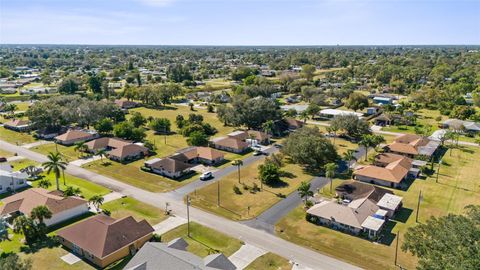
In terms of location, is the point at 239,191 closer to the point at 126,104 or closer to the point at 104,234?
the point at 104,234

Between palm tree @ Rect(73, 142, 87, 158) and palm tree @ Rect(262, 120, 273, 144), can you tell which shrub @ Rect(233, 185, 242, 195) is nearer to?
palm tree @ Rect(262, 120, 273, 144)

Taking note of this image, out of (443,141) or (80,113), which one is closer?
(443,141)

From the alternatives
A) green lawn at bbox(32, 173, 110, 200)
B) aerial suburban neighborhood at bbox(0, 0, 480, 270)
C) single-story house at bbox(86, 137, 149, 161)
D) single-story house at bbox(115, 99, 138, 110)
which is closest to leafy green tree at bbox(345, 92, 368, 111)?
aerial suburban neighborhood at bbox(0, 0, 480, 270)

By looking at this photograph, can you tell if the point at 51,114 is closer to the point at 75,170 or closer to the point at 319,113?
the point at 75,170

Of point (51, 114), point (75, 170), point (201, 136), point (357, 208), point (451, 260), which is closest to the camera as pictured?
point (451, 260)

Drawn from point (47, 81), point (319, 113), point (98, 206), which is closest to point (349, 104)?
point (319, 113)
